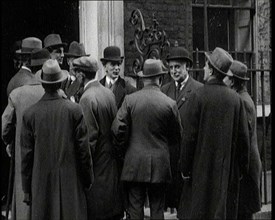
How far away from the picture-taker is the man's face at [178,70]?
25.1ft

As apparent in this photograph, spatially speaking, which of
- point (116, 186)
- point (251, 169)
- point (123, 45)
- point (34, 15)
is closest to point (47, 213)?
point (116, 186)

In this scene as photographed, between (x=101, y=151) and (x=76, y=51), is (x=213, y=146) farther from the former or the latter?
(x=76, y=51)

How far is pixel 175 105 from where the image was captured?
279 inches

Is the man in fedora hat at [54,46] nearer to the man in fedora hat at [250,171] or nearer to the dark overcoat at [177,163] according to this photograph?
the dark overcoat at [177,163]

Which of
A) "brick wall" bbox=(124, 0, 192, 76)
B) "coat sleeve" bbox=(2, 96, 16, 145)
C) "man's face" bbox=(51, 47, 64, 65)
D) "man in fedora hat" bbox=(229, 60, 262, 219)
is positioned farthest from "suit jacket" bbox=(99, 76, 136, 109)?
"coat sleeve" bbox=(2, 96, 16, 145)

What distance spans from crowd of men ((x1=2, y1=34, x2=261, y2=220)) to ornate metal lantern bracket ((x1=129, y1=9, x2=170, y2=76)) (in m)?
0.71

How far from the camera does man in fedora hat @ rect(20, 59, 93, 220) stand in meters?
6.25

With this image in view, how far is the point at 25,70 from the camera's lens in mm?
7270

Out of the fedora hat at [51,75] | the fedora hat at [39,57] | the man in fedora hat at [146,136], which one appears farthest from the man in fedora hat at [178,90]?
the fedora hat at [51,75]

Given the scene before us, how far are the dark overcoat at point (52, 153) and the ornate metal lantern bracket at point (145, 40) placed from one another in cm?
237

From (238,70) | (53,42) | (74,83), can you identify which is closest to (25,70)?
(74,83)

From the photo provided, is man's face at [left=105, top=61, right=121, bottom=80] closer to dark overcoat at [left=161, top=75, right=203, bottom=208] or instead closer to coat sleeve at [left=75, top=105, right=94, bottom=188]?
dark overcoat at [left=161, top=75, right=203, bottom=208]

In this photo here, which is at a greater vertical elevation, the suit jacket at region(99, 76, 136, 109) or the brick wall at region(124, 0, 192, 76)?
the brick wall at region(124, 0, 192, 76)

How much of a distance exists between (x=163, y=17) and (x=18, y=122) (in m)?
3.64
